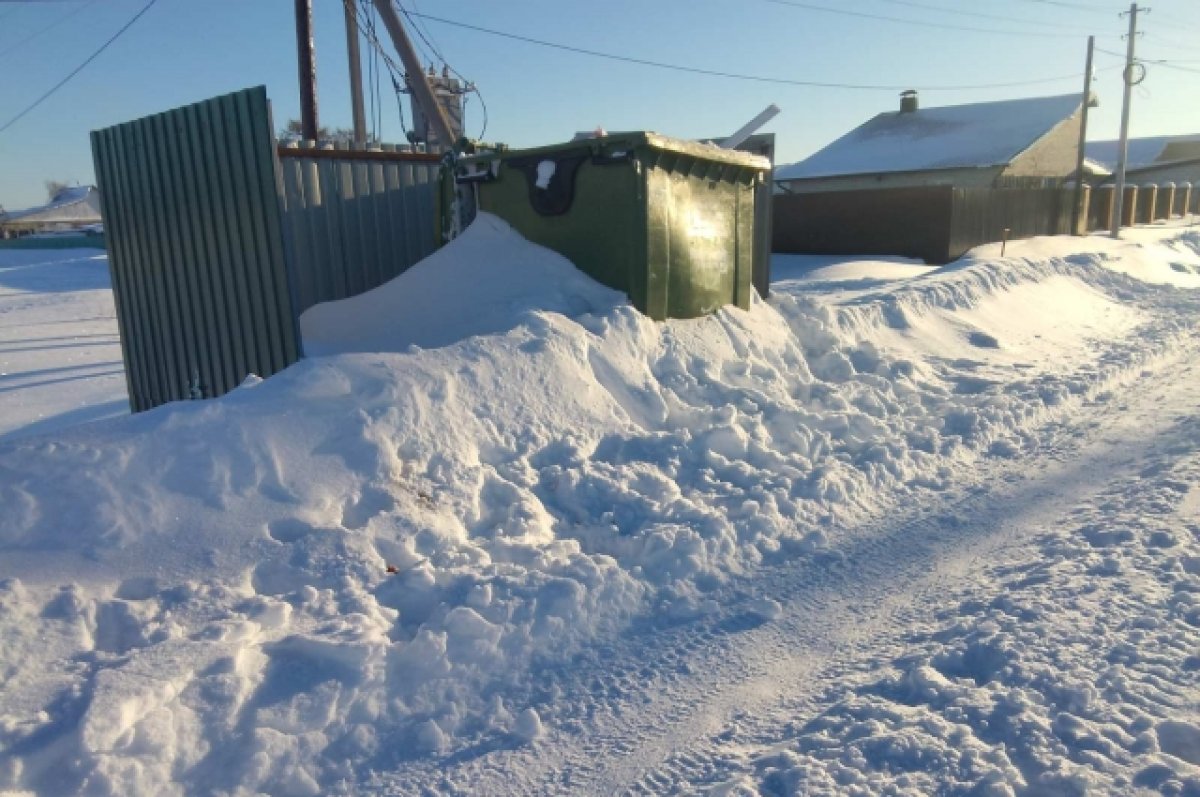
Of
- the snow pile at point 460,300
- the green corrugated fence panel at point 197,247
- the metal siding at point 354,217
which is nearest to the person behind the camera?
the green corrugated fence panel at point 197,247

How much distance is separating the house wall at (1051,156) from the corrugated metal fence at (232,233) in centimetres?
2607

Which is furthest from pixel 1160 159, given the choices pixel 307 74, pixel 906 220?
pixel 307 74

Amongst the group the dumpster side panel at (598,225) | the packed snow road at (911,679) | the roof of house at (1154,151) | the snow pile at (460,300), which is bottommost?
the packed snow road at (911,679)

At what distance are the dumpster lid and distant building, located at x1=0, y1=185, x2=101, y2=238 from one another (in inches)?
2387

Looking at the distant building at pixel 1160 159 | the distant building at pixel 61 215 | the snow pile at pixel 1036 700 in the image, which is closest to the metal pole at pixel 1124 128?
the distant building at pixel 1160 159

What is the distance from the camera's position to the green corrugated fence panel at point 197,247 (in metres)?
5.89

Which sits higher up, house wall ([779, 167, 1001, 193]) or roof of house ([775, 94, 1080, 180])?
roof of house ([775, 94, 1080, 180])

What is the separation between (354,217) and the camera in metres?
7.90

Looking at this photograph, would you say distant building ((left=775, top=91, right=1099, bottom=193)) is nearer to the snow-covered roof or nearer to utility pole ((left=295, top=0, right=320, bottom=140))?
utility pole ((left=295, top=0, right=320, bottom=140))

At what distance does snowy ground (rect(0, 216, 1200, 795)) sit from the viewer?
2518 millimetres

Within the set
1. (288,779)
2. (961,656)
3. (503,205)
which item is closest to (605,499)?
(961,656)

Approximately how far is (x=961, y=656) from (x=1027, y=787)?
0.71 metres

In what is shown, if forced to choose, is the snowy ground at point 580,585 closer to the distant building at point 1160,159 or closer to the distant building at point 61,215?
the distant building at point 1160,159

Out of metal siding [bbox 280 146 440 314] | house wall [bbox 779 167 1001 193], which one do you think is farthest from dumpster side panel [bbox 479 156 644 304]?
house wall [bbox 779 167 1001 193]
